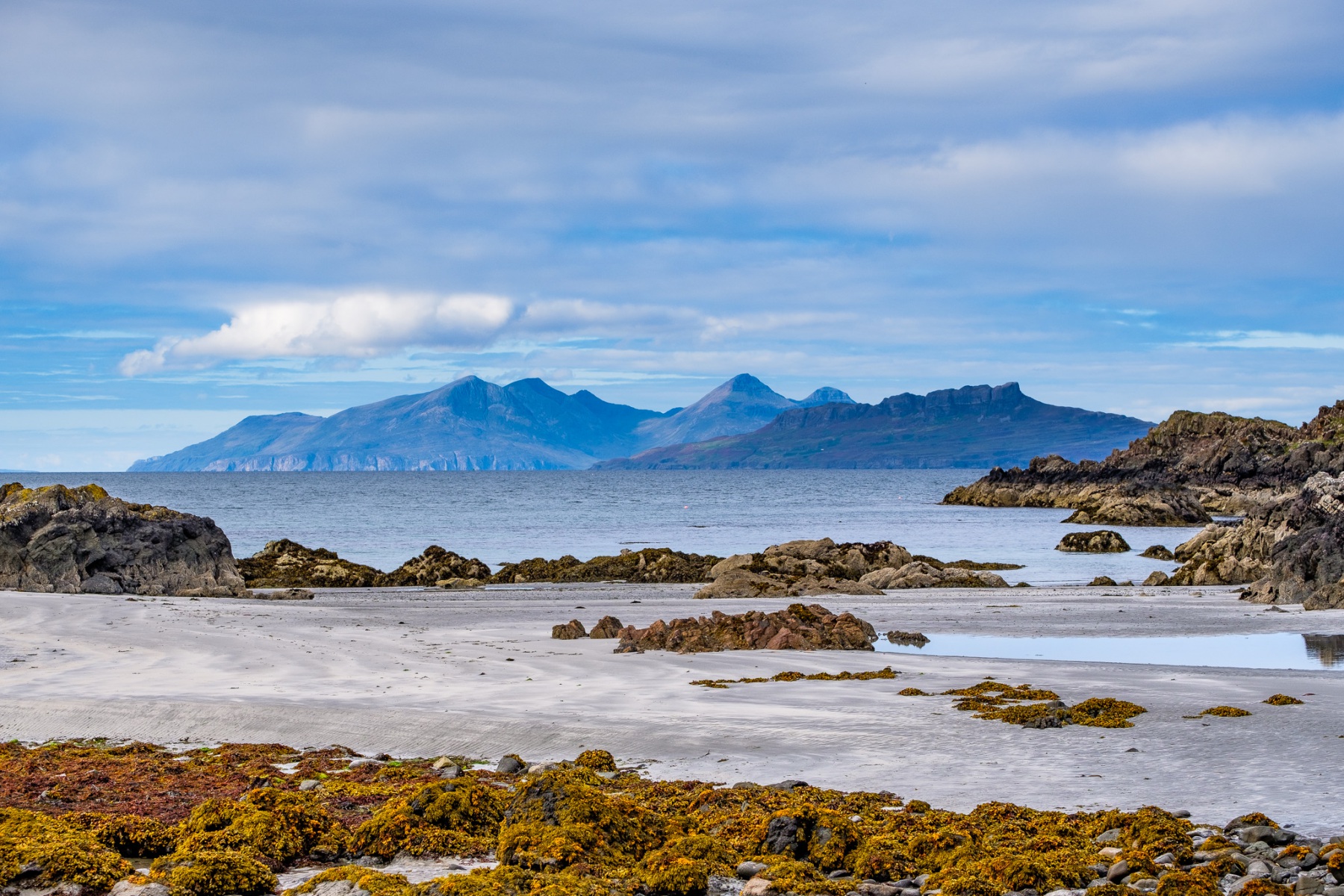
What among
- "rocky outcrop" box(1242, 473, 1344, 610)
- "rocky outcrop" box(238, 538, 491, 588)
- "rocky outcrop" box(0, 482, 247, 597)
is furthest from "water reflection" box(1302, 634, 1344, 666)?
"rocky outcrop" box(0, 482, 247, 597)

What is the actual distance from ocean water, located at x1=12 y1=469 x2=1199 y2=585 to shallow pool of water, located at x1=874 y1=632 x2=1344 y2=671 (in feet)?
46.9

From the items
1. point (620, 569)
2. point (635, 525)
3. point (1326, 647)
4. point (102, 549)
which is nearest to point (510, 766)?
point (1326, 647)

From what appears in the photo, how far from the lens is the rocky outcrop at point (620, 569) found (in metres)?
36.5

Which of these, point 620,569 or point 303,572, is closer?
point 303,572

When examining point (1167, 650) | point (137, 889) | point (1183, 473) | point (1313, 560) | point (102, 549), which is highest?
point (1183, 473)

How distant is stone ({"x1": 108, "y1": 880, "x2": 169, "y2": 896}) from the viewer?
6.18 metres

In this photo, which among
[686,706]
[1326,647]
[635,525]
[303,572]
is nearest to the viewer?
[686,706]

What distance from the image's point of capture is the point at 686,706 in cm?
1331

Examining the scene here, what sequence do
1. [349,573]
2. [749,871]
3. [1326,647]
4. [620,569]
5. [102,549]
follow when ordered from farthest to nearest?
[620,569], [349,573], [102,549], [1326,647], [749,871]

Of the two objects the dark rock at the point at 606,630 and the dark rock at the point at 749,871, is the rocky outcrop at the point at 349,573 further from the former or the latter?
the dark rock at the point at 749,871

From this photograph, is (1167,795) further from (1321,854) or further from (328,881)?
(328,881)

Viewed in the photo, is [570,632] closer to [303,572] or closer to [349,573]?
[349,573]

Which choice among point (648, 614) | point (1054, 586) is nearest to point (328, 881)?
point (648, 614)

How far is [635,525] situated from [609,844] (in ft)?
223
